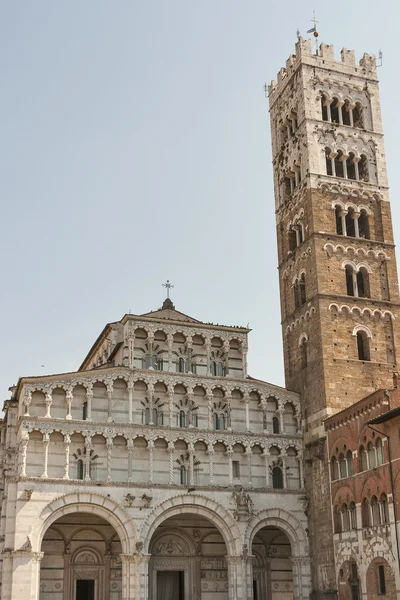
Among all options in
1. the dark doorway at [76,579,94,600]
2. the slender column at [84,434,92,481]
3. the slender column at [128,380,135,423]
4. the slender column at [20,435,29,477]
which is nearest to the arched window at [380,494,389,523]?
the slender column at [128,380,135,423]

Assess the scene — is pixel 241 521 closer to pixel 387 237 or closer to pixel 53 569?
pixel 53 569

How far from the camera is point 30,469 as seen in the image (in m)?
31.8

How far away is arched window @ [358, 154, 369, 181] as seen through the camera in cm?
4056

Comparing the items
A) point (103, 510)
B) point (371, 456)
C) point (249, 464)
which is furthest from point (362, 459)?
point (103, 510)

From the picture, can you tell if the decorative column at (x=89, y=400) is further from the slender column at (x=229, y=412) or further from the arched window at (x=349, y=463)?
the arched window at (x=349, y=463)

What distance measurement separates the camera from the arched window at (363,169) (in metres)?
40.6

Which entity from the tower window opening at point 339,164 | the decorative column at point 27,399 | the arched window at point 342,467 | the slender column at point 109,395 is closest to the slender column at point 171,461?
the slender column at point 109,395

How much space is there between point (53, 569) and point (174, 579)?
5.52 m

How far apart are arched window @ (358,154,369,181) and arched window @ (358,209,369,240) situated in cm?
211

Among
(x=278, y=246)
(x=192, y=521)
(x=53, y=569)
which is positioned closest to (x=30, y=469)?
(x=53, y=569)

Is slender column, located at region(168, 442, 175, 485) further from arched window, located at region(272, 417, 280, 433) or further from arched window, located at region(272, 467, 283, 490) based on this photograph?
arched window, located at region(272, 417, 280, 433)

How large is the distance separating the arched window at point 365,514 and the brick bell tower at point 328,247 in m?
2.89

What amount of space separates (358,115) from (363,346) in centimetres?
1329

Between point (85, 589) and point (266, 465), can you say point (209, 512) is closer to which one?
point (266, 465)
